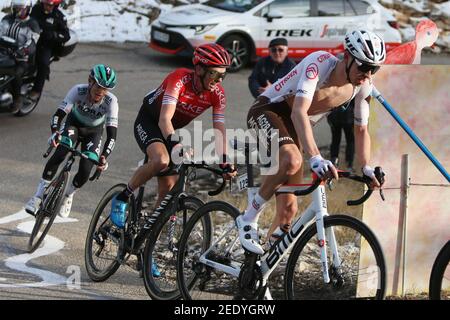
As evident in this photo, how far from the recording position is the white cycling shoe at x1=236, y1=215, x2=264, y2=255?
252 inches

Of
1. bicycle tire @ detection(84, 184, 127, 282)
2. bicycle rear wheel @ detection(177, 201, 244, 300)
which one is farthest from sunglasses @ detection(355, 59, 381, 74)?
bicycle tire @ detection(84, 184, 127, 282)

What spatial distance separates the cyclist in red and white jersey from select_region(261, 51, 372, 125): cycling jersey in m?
0.53

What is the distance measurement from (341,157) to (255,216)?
6.76 meters

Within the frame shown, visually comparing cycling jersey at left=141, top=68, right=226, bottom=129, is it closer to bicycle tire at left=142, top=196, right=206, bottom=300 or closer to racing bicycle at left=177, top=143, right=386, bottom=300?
bicycle tire at left=142, top=196, right=206, bottom=300

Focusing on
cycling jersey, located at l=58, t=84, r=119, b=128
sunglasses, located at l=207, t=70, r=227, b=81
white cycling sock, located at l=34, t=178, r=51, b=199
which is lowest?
white cycling sock, located at l=34, t=178, r=51, b=199

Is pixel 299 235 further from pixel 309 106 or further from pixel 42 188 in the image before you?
pixel 42 188

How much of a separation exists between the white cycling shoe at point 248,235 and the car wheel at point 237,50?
455 inches

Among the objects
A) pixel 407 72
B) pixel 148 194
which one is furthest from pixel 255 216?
pixel 148 194

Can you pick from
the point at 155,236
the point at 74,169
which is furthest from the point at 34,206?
the point at 74,169

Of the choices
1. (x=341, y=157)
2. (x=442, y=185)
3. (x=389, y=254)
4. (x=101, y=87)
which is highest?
(x=101, y=87)

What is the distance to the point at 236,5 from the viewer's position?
18.5 m

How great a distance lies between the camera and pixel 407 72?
24.1 ft
